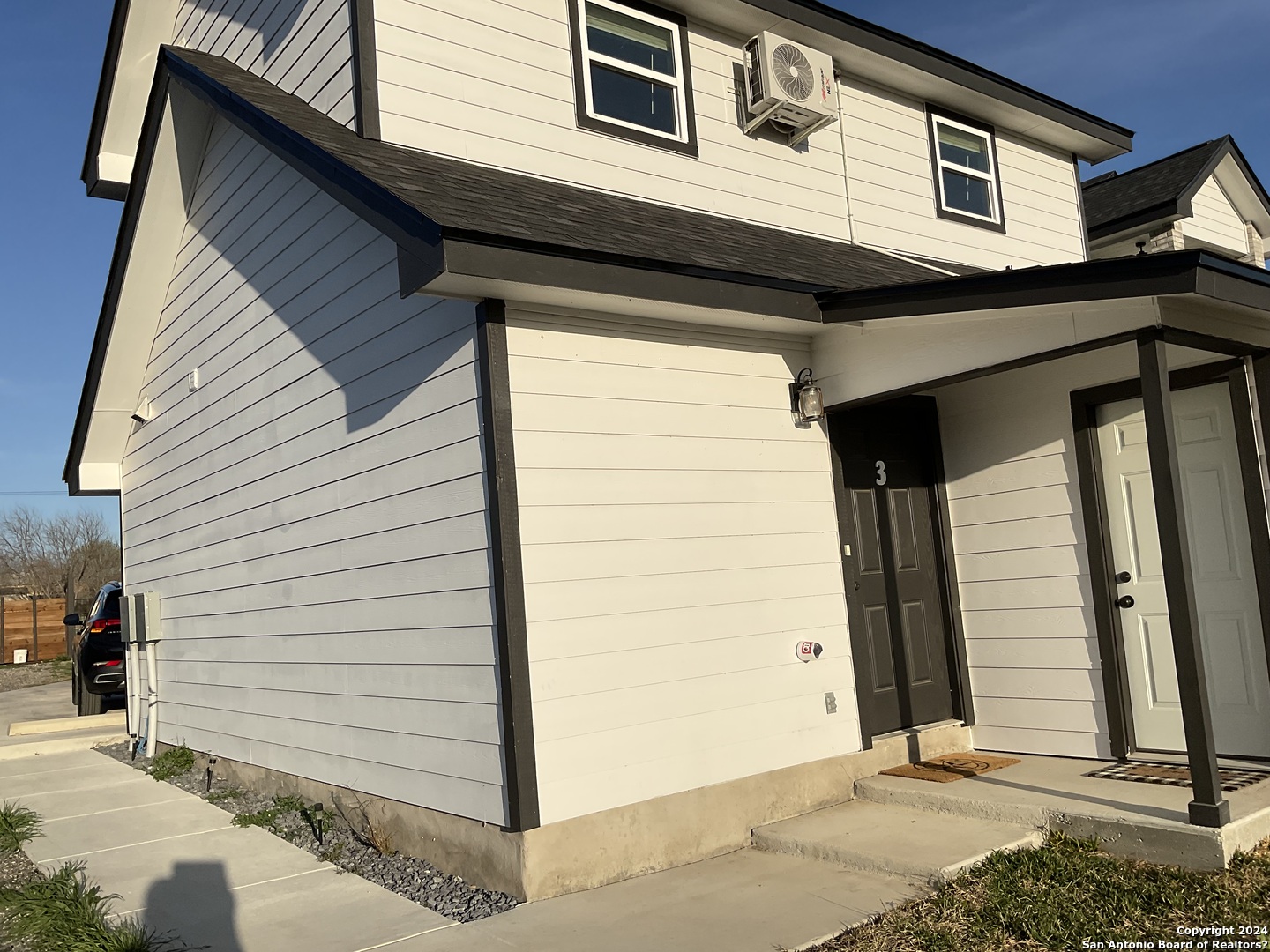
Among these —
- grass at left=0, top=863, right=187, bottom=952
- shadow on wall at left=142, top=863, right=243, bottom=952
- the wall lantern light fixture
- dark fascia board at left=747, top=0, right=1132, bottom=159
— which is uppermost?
dark fascia board at left=747, top=0, right=1132, bottom=159

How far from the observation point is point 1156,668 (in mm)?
5832

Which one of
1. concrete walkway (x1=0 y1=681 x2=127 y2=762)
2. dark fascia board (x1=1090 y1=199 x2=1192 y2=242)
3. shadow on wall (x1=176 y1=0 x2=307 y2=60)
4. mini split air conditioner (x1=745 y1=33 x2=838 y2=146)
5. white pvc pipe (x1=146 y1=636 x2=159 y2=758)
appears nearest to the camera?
shadow on wall (x1=176 y1=0 x2=307 y2=60)

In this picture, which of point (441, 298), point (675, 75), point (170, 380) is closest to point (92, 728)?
point (170, 380)

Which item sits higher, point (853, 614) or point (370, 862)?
point (853, 614)

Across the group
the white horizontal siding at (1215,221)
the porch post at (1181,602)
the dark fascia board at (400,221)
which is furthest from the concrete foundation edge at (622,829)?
the white horizontal siding at (1215,221)

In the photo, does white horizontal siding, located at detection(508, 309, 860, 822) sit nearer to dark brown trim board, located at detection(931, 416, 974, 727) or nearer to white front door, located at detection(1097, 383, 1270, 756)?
dark brown trim board, located at detection(931, 416, 974, 727)

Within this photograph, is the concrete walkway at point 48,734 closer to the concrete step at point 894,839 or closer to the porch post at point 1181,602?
the concrete step at point 894,839

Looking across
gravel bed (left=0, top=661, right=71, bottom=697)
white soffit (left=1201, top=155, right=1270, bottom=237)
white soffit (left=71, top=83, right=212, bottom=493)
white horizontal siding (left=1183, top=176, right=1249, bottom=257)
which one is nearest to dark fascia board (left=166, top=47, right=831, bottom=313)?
white soffit (left=71, top=83, right=212, bottom=493)

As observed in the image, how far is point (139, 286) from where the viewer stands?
8836 millimetres

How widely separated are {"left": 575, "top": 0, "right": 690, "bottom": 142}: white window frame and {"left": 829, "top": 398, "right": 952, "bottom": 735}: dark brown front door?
97.2 inches

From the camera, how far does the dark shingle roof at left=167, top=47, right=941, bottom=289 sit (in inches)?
186

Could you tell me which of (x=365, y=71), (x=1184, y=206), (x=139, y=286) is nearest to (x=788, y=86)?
(x=365, y=71)

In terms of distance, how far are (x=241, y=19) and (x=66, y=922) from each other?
6.62m

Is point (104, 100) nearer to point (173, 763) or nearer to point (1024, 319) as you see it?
point (173, 763)
